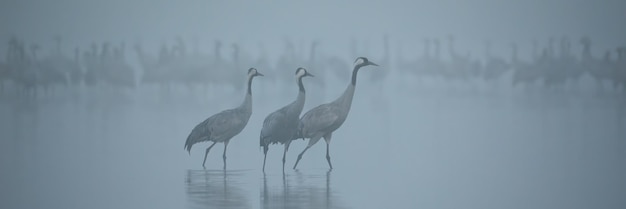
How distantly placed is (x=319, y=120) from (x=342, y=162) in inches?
30.5

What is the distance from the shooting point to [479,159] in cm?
1186

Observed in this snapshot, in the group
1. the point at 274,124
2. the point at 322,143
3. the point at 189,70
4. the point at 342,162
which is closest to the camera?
the point at 274,124

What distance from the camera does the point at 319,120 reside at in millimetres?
A: 10961

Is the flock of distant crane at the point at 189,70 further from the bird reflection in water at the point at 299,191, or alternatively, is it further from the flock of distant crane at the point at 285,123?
the bird reflection in water at the point at 299,191

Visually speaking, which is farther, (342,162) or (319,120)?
(342,162)

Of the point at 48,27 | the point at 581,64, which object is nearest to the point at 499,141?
the point at 581,64

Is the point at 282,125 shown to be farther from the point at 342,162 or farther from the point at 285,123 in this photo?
the point at 342,162

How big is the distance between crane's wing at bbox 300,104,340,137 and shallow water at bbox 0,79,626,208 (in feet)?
1.48

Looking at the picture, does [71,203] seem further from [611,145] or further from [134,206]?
[611,145]

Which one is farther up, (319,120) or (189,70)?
(189,70)

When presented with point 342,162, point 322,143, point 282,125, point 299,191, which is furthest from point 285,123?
point 322,143

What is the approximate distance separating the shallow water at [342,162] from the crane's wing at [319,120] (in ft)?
1.48

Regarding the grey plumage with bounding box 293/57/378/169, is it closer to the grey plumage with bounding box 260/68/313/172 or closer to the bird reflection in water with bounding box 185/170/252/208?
the grey plumage with bounding box 260/68/313/172

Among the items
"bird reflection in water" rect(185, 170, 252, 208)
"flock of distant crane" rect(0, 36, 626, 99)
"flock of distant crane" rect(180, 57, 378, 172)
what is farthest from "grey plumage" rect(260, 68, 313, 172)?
"flock of distant crane" rect(0, 36, 626, 99)
